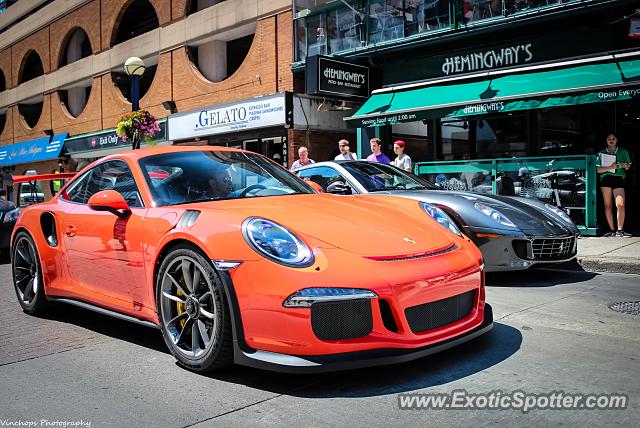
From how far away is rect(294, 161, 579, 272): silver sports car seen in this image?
19.6 feet

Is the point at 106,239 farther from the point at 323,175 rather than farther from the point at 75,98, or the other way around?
the point at 75,98

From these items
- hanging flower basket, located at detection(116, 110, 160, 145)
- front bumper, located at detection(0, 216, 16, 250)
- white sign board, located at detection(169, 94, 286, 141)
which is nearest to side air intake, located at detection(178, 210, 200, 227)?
front bumper, located at detection(0, 216, 16, 250)

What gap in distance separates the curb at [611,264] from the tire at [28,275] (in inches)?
237

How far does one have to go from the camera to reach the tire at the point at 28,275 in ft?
16.6

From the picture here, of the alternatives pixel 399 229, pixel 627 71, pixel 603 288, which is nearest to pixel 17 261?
pixel 399 229

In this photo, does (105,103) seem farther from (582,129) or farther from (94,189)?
(94,189)

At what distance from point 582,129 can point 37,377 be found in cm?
1156

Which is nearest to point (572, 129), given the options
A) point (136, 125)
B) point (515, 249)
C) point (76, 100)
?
point (515, 249)

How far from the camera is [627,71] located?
9938 millimetres

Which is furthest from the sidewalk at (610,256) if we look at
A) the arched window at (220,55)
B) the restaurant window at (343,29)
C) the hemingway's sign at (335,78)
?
the arched window at (220,55)

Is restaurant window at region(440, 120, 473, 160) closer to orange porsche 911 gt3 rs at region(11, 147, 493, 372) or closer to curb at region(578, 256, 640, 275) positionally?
curb at region(578, 256, 640, 275)

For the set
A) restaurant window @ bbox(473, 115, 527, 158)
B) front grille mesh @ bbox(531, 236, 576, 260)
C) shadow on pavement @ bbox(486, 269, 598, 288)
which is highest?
restaurant window @ bbox(473, 115, 527, 158)

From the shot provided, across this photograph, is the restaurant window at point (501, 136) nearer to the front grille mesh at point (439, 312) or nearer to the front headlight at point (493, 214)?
the front headlight at point (493, 214)

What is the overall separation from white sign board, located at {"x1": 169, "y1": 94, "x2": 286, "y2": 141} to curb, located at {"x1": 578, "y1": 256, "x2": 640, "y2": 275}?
10.3 metres
